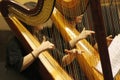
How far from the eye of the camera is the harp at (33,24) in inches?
50.4

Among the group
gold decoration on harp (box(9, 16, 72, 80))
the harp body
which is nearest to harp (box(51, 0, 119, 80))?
the harp body

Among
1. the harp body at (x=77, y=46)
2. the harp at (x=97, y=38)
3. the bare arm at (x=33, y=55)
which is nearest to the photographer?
the harp at (x=97, y=38)

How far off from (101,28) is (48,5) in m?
0.29

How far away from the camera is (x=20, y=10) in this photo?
5.11 ft

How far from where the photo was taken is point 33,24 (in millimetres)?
1438

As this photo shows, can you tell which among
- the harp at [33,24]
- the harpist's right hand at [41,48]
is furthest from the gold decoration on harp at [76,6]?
the harpist's right hand at [41,48]

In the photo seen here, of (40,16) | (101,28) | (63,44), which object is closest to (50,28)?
(63,44)

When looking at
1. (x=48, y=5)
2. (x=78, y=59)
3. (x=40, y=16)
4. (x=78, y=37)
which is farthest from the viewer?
(x=78, y=37)

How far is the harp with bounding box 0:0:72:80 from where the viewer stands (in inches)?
50.4

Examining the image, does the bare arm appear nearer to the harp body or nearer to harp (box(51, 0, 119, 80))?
the harp body

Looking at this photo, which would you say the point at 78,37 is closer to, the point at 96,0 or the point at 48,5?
the point at 48,5

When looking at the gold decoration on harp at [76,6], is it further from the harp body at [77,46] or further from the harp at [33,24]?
the harp at [33,24]

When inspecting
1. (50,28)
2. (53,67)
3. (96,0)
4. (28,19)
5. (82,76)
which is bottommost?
(82,76)

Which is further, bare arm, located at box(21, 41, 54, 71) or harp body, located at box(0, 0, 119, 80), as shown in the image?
bare arm, located at box(21, 41, 54, 71)
